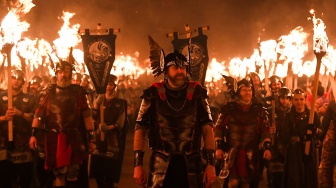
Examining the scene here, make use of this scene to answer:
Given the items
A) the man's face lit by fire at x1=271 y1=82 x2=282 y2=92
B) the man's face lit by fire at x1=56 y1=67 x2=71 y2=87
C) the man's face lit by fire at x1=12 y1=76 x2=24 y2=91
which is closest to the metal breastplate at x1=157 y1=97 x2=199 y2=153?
the man's face lit by fire at x1=56 y1=67 x2=71 y2=87

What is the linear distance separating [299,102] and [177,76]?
3.72 metres

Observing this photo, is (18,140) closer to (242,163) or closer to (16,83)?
(16,83)

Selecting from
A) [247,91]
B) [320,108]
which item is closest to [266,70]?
[320,108]

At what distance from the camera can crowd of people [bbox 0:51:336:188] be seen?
6.42 metres

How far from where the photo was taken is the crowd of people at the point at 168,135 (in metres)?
6.42

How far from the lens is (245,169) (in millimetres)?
8547

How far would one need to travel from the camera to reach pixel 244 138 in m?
8.55

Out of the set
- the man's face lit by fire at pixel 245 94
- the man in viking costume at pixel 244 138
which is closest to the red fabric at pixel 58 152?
the man in viking costume at pixel 244 138

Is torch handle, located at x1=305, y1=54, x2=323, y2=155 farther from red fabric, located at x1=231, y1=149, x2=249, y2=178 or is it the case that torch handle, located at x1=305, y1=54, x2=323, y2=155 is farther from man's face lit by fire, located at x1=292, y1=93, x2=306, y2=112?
red fabric, located at x1=231, y1=149, x2=249, y2=178

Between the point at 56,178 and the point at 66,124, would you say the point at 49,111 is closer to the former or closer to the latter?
the point at 66,124

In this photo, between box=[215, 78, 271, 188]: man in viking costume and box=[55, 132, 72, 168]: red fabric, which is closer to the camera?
box=[215, 78, 271, 188]: man in viking costume

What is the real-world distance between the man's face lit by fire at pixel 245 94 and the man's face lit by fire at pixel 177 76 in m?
2.34

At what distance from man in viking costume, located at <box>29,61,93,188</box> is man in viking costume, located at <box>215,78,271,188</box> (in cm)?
217

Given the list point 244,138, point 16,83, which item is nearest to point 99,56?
point 16,83
